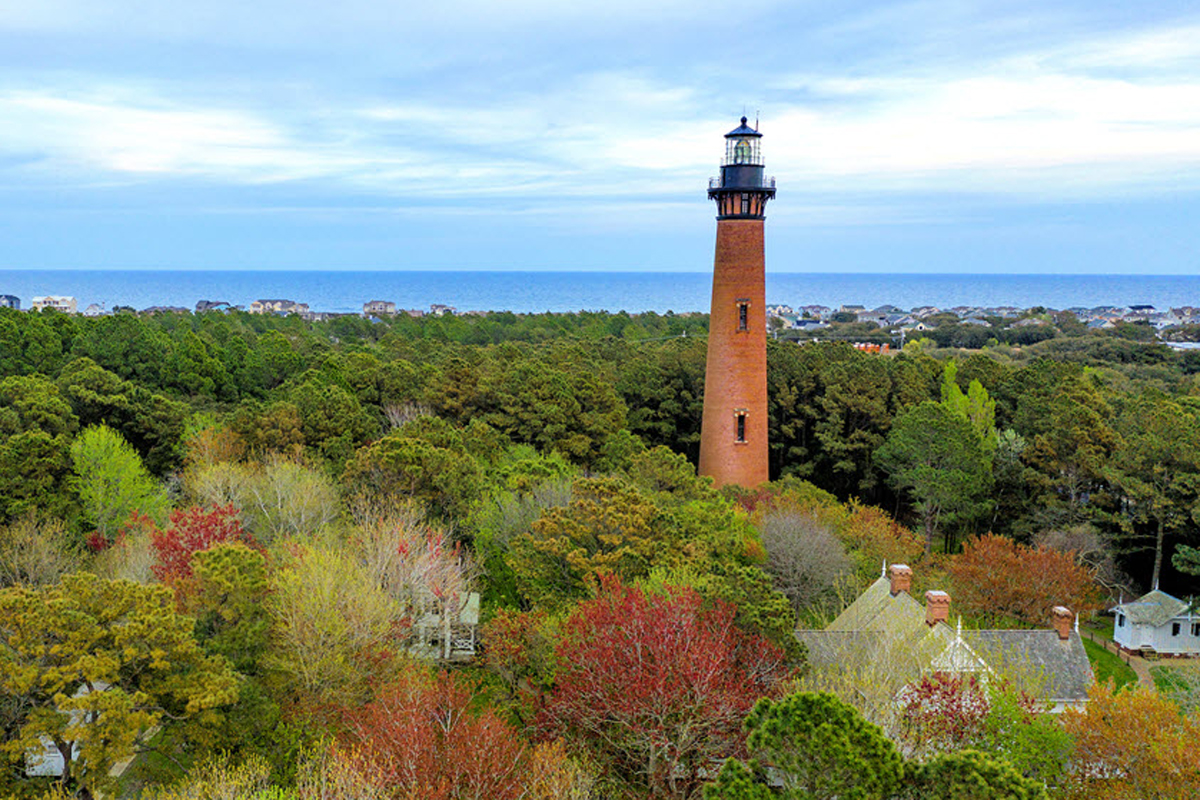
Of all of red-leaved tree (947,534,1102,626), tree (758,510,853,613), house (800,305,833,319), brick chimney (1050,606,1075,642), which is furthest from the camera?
house (800,305,833,319)

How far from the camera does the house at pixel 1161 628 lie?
2598 cm

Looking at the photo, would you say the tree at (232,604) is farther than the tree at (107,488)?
No

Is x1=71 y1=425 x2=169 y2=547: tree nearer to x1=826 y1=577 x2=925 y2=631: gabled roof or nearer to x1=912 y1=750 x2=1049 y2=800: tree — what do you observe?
x1=826 y1=577 x2=925 y2=631: gabled roof

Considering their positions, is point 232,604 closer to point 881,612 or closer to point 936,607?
point 881,612

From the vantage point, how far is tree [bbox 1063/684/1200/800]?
38.8 feet

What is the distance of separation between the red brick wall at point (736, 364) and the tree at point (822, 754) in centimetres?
2396

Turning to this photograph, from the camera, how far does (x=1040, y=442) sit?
1294 inches

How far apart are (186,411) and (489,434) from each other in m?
12.1

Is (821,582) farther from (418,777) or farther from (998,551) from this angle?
(418,777)

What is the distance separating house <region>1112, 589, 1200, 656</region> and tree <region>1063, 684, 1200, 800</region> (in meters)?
14.0

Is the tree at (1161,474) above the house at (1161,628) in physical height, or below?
above

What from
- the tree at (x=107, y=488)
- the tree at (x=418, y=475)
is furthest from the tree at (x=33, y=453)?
the tree at (x=418, y=475)

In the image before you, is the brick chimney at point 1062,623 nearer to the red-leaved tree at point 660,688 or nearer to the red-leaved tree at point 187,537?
the red-leaved tree at point 660,688

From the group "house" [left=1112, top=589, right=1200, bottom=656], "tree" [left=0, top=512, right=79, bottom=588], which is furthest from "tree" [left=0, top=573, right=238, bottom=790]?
"house" [left=1112, top=589, right=1200, bottom=656]
